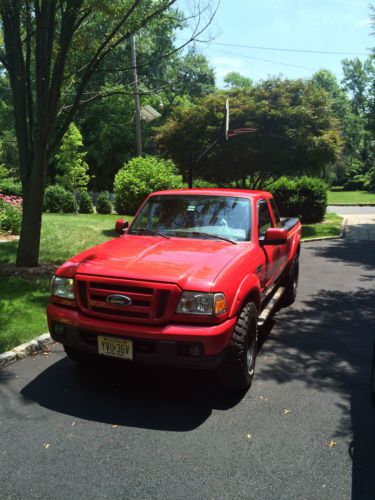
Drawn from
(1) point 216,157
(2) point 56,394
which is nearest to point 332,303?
(2) point 56,394

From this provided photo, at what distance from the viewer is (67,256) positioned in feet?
30.9

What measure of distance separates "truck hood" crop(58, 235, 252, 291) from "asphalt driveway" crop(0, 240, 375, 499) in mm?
1104

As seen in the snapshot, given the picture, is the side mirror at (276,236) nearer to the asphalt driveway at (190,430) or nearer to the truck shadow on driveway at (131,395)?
the asphalt driveway at (190,430)

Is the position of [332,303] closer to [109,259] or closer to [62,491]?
[109,259]

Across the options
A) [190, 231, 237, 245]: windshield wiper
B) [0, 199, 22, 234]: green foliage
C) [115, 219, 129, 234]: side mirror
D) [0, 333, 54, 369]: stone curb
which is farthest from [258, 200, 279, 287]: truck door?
[0, 199, 22, 234]: green foliage

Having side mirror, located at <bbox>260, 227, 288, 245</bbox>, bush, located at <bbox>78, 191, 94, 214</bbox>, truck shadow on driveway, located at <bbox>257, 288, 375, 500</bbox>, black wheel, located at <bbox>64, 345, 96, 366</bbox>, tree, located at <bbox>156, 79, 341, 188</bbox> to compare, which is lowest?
truck shadow on driveway, located at <bbox>257, 288, 375, 500</bbox>

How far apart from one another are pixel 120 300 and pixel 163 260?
0.56 m

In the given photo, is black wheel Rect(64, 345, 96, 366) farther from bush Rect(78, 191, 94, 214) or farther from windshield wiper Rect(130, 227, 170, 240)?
bush Rect(78, 191, 94, 214)

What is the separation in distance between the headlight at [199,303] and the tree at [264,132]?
12.6 meters

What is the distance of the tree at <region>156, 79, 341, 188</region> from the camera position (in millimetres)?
15344

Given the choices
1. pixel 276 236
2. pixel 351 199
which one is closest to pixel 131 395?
pixel 276 236

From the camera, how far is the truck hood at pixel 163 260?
3574 millimetres

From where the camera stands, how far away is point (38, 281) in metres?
7.23

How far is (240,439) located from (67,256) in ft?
22.9
